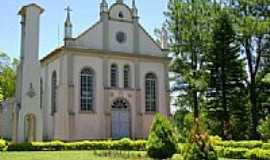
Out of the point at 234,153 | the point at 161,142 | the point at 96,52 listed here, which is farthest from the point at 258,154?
the point at 96,52

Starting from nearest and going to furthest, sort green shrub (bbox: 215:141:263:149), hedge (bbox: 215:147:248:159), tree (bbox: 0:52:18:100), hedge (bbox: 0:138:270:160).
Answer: hedge (bbox: 0:138:270:160) → hedge (bbox: 215:147:248:159) → green shrub (bbox: 215:141:263:149) → tree (bbox: 0:52:18:100)

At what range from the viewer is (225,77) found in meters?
34.0

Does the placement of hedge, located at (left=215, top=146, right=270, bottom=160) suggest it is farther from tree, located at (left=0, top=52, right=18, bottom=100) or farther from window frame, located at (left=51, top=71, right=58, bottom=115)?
tree, located at (left=0, top=52, right=18, bottom=100)

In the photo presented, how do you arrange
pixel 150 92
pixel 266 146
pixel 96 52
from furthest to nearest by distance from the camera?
pixel 150 92, pixel 96 52, pixel 266 146

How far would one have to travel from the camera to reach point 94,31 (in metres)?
37.2

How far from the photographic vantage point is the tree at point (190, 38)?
37.2 metres

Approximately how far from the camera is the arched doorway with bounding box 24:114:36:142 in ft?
100.0

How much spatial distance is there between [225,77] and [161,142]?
16.9 m

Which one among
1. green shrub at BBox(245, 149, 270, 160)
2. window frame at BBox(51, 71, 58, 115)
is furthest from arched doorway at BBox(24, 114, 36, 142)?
green shrub at BBox(245, 149, 270, 160)

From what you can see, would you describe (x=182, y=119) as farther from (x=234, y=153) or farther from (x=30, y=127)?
(x=234, y=153)

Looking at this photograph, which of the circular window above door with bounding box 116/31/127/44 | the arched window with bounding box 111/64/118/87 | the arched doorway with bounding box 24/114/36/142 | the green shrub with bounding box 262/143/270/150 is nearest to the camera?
the green shrub with bounding box 262/143/270/150

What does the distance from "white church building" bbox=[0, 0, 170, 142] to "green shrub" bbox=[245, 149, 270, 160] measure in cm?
1679

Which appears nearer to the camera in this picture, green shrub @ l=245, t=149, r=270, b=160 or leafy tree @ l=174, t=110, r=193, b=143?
green shrub @ l=245, t=149, r=270, b=160

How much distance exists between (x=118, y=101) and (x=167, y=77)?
18.3 feet
